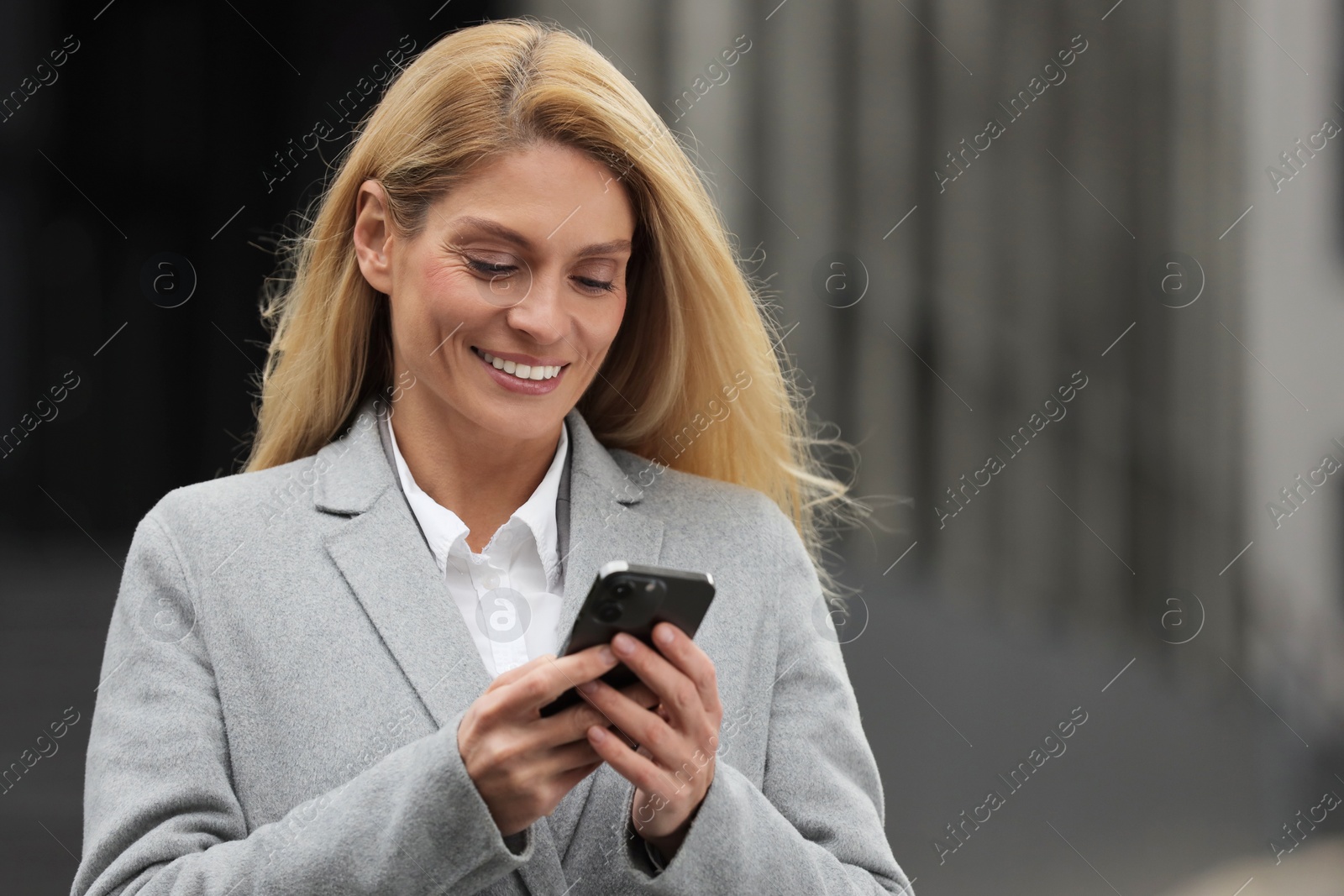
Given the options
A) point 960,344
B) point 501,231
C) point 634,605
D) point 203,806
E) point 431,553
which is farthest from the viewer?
point 960,344

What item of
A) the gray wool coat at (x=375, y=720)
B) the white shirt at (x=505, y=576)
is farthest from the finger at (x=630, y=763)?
the white shirt at (x=505, y=576)

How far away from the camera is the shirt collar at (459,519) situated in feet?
5.86

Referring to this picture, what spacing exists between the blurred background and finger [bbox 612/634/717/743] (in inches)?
101

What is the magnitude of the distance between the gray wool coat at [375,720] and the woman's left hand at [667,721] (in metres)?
0.08

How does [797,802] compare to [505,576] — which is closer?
[797,802]

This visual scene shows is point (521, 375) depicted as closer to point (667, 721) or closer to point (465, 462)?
point (465, 462)

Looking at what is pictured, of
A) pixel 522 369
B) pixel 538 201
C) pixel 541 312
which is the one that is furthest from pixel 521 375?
pixel 538 201

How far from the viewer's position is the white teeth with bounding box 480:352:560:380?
5.61 ft

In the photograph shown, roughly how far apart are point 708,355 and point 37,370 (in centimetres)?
346

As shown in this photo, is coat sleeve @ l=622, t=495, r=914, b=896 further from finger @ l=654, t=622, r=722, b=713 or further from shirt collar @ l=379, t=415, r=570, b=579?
shirt collar @ l=379, t=415, r=570, b=579

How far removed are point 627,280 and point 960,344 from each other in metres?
6.10

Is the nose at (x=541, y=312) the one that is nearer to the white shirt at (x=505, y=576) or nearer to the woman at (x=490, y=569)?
the woman at (x=490, y=569)

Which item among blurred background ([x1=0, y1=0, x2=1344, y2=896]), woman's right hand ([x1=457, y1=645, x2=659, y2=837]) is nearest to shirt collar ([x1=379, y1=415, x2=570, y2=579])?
woman's right hand ([x1=457, y1=645, x2=659, y2=837])

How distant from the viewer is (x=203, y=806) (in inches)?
60.1
